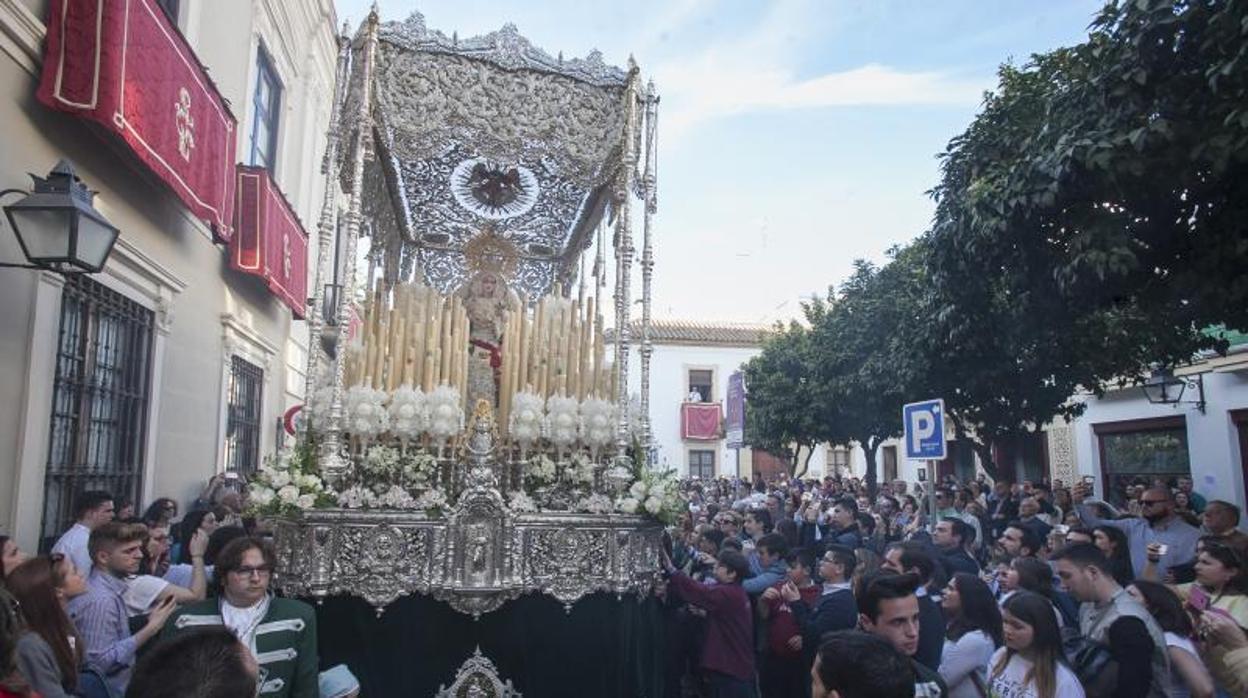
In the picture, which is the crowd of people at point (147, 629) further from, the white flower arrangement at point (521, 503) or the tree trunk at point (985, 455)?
the tree trunk at point (985, 455)

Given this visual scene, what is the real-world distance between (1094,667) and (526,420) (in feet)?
10.8

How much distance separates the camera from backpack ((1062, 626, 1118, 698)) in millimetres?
3322

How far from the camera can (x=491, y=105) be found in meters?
6.21

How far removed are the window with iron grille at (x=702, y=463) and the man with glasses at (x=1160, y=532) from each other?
2655cm

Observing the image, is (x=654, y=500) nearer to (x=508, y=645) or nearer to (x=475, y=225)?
(x=508, y=645)

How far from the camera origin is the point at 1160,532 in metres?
6.74

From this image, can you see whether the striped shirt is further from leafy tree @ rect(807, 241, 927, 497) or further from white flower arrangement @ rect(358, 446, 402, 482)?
leafy tree @ rect(807, 241, 927, 497)

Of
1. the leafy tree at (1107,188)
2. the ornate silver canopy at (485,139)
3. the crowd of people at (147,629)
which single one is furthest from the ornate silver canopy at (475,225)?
the leafy tree at (1107,188)

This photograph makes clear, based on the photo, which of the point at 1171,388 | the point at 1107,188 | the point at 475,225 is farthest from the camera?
the point at 1171,388

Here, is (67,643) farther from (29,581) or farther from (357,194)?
(357,194)

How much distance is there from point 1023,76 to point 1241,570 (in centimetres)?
604

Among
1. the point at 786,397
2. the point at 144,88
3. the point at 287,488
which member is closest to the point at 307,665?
the point at 287,488

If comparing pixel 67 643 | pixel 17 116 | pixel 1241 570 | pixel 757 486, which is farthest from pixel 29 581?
pixel 757 486

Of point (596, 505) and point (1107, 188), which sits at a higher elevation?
point (1107, 188)
